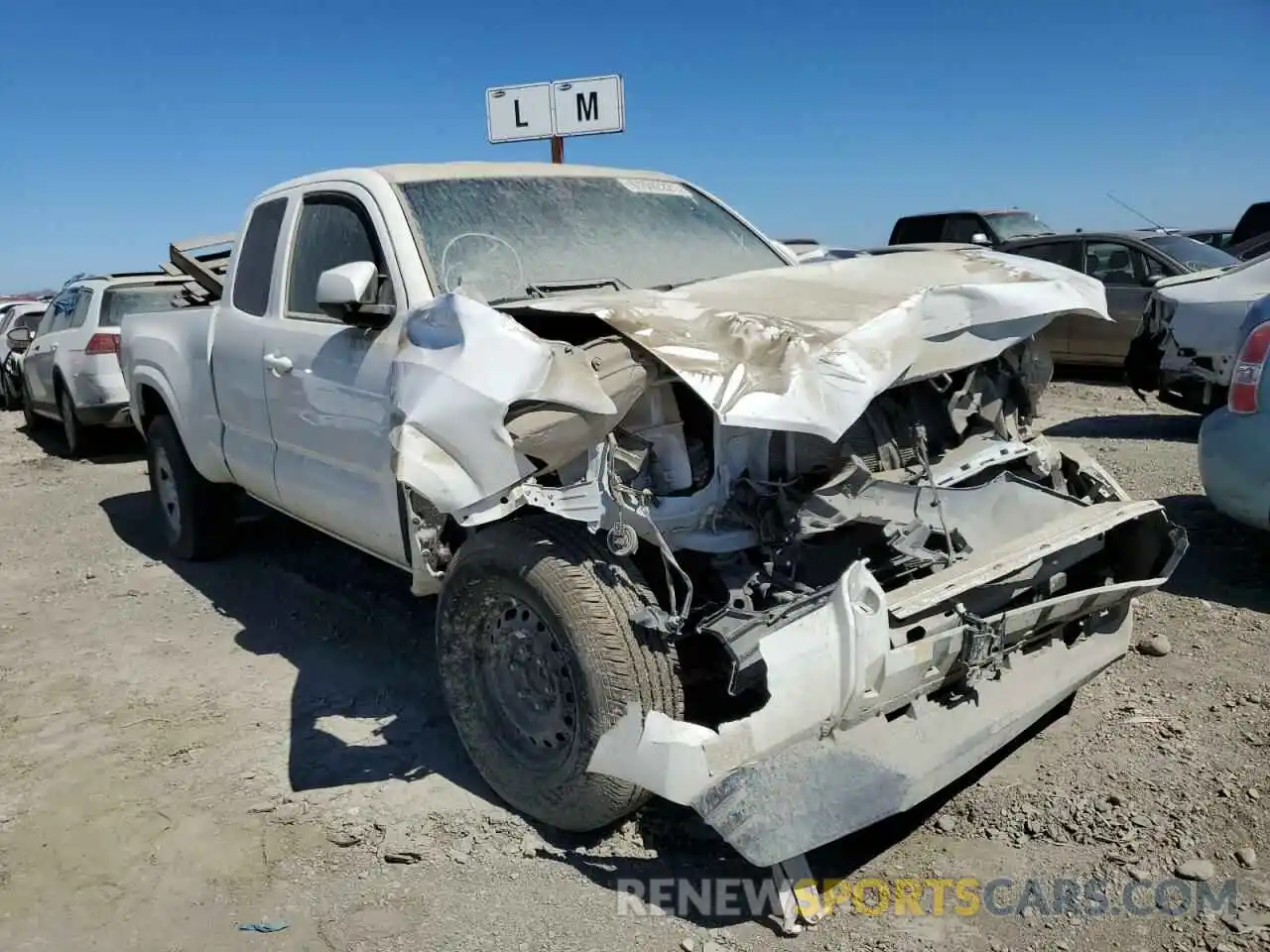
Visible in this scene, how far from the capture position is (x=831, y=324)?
Result: 2873mm

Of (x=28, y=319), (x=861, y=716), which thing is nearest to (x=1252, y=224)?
(x=861, y=716)

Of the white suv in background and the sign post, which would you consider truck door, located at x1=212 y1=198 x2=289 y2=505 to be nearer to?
the sign post

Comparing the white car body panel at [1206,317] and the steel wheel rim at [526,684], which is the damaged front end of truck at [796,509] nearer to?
the steel wheel rim at [526,684]

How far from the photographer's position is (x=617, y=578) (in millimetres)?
2908

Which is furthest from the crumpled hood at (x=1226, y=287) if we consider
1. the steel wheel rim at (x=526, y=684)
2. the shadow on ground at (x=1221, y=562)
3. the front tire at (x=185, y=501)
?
the front tire at (x=185, y=501)

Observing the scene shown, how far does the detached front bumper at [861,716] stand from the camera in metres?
2.54

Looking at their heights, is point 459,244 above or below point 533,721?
above

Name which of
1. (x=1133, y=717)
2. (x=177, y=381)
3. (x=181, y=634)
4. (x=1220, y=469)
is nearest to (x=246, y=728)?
(x=181, y=634)

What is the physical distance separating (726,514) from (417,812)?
1.47 meters

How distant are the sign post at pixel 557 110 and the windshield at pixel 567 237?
415 centimetres

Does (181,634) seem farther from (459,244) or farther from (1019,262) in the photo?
(1019,262)

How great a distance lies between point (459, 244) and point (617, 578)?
63.2 inches

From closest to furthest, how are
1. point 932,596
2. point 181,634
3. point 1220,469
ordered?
point 932,596
point 1220,469
point 181,634

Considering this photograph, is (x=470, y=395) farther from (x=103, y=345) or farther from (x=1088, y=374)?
(x=1088, y=374)
